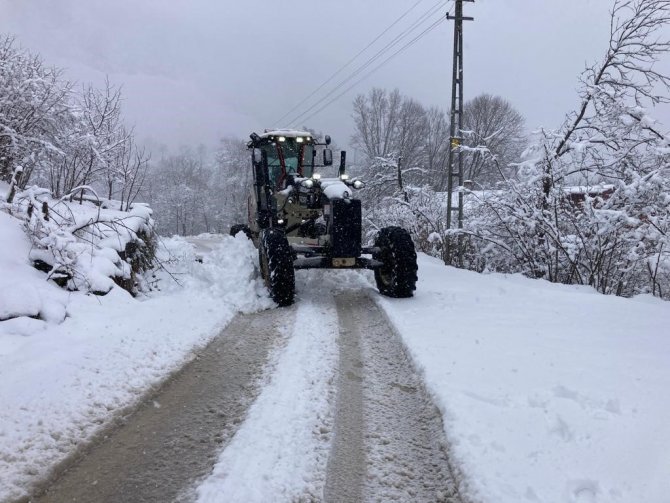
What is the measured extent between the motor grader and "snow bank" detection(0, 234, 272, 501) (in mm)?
850

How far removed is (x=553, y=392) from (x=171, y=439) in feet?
8.91

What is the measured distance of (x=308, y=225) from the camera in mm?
8484

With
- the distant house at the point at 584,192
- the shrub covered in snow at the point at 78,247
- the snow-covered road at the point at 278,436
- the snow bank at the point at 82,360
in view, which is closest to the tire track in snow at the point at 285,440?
the snow-covered road at the point at 278,436

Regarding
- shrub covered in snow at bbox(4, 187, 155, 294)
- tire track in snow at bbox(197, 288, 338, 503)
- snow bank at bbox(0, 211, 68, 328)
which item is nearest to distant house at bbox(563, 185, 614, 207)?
tire track in snow at bbox(197, 288, 338, 503)

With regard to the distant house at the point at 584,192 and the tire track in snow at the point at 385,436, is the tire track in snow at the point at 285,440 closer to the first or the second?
the tire track in snow at the point at 385,436

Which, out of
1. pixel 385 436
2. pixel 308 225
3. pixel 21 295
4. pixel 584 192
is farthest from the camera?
pixel 308 225

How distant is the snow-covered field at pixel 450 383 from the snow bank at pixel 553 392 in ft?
0.04

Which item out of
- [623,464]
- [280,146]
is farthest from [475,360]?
[280,146]

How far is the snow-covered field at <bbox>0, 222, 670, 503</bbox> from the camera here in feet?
8.24

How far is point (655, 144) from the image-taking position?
295 inches

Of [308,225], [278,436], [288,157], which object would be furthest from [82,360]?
[288,157]

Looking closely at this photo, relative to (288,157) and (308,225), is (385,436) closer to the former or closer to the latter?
(308,225)

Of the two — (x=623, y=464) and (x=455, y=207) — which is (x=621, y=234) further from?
(x=623, y=464)

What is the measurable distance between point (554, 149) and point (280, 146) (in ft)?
17.4
